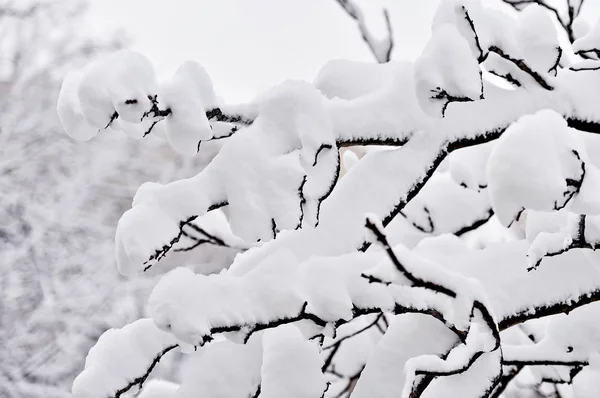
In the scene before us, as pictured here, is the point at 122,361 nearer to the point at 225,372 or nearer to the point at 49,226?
the point at 225,372

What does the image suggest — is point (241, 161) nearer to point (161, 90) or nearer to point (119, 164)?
point (161, 90)

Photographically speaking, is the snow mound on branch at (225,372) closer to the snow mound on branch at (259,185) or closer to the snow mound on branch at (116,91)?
the snow mound on branch at (259,185)

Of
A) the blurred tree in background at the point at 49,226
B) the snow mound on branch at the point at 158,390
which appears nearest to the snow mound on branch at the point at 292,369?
the snow mound on branch at the point at 158,390

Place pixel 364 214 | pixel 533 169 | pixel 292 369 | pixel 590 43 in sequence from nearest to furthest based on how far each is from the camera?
pixel 533 169 → pixel 364 214 → pixel 292 369 → pixel 590 43

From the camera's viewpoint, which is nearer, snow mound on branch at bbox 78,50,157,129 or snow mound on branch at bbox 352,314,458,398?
snow mound on branch at bbox 78,50,157,129

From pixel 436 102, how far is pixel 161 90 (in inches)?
19.3

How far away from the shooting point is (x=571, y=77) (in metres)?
1.17

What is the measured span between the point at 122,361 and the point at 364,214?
59 cm

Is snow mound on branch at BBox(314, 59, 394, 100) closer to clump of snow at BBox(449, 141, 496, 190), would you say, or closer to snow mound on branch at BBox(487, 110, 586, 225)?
snow mound on branch at BBox(487, 110, 586, 225)

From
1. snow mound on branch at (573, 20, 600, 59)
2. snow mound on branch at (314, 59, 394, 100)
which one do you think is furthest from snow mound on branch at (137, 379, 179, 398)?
snow mound on branch at (573, 20, 600, 59)

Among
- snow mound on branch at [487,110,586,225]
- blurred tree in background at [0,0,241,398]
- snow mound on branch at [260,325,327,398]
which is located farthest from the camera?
blurred tree in background at [0,0,241,398]

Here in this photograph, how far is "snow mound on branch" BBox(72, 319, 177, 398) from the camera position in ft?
3.22

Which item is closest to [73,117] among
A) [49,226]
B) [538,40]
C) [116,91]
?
[116,91]

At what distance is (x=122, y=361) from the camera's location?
1.00 meters
